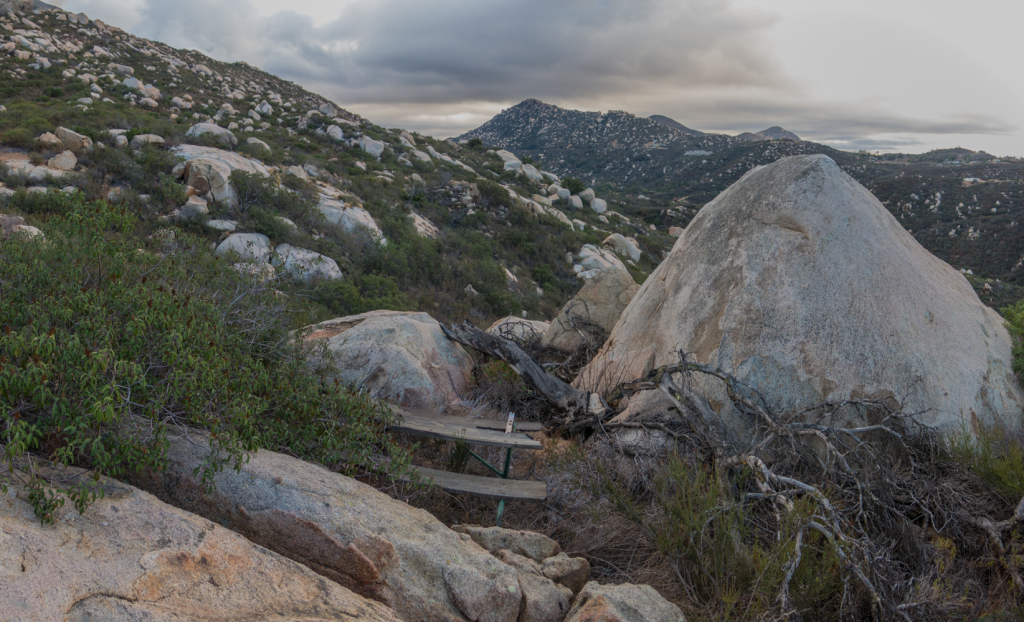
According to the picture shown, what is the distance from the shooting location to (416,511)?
3309 mm

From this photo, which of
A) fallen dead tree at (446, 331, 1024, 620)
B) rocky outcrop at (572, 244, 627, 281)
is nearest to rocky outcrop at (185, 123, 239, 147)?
rocky outcrop at (572, 244, 627, 281)

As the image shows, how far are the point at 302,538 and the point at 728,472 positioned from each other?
2.96m

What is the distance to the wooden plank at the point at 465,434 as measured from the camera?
4559 millimetres

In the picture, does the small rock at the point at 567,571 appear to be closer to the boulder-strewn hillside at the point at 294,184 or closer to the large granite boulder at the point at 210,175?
the boulder-strewn hillside at the point at 294,184

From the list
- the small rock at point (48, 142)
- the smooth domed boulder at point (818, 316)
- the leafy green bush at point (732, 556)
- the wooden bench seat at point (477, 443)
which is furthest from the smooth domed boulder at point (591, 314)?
the small rock at point (48, 142)

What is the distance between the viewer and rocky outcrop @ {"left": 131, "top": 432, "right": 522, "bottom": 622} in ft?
8.57

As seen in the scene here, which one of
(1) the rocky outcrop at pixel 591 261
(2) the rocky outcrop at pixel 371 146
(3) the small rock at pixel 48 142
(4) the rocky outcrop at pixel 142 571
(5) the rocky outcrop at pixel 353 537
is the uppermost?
(2) the rocky outcrop at pixel 371 146

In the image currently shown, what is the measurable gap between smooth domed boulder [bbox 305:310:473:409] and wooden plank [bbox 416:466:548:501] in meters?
1.31

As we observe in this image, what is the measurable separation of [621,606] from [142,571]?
2069mm

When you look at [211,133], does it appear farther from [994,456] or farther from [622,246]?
[994,456]

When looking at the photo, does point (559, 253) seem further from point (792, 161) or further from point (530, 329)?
point (792, 161)

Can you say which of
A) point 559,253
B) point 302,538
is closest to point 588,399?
point 302,538

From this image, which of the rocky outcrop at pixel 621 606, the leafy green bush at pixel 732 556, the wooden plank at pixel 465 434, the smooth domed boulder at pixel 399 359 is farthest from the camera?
the smooth domed boulder at pixel 399 359

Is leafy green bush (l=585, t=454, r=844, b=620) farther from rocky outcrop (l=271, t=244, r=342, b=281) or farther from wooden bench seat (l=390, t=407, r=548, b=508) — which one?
rocky outcrop (l=271, t=244, r=342, b=281)
